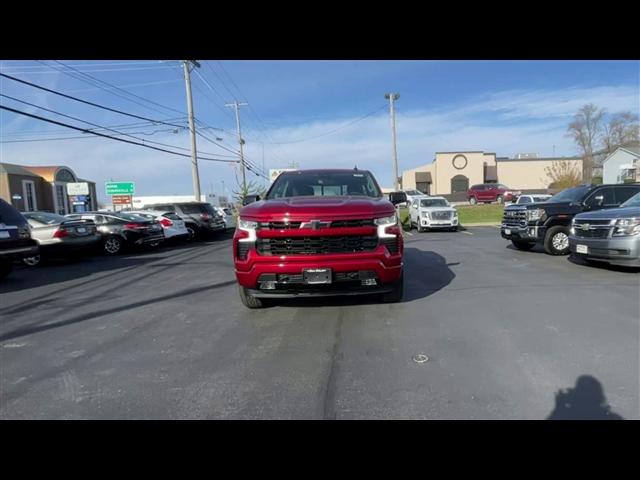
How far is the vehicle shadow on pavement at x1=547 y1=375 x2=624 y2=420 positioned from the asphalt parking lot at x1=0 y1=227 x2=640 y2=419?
0.01 meters

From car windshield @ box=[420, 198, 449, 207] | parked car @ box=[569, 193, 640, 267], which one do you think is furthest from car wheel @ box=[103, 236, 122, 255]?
car windshield @ box=[420, 198, 449, 207]

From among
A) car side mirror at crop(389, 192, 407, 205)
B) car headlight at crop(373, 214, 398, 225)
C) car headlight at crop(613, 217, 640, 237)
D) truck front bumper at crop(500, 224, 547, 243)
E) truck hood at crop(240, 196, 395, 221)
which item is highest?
car side mirror at crop(389, 192, 407, 205)

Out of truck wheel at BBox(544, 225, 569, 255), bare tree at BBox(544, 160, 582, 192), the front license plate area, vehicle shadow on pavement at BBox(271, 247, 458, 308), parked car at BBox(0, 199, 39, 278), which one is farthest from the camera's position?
bare tree at BBox(544, 160, 582, 192)

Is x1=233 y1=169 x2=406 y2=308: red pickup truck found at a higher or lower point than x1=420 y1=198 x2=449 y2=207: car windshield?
lower

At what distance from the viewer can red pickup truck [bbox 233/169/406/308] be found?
4051mm

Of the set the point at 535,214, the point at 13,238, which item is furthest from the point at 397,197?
the point at 13,238

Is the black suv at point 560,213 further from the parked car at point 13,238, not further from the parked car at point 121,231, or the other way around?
the parked car at point 13,238

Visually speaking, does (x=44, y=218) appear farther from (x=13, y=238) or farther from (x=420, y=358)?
(x=420, y=358)

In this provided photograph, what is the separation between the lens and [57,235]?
9.88m

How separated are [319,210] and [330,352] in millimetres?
1536

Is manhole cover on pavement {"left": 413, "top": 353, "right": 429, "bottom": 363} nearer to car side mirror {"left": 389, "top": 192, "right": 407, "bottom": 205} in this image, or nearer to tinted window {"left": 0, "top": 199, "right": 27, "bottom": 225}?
car side mirror {"left": 389, "top": 192, "right": 407, "bottom": 205}
